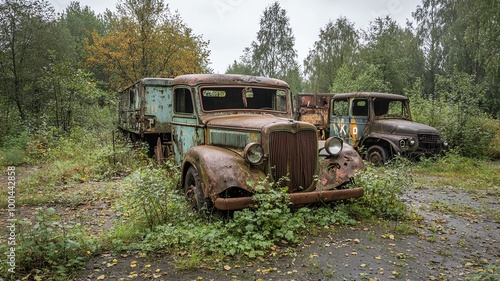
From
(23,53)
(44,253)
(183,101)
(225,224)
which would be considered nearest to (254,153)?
(225,224)

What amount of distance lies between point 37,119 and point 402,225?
52.5 feet

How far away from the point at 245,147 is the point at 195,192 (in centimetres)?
101

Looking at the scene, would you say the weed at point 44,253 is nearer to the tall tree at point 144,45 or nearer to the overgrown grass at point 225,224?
the overgrown grass at point 225,224

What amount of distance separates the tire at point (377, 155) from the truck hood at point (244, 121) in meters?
5.30

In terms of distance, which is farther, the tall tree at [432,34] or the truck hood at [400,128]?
the tall tree at [432,34]

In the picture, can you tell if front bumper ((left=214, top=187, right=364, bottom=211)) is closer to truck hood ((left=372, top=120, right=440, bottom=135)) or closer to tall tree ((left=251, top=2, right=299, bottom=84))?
truck hood ((left=372, top=120, right=440, bottom=135))

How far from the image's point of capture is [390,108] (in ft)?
33.9

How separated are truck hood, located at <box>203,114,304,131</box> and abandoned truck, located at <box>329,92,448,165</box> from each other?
16.4 ft

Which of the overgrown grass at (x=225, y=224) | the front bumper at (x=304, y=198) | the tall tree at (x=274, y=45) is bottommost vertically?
the overgrown grass at (x=225, y=224)

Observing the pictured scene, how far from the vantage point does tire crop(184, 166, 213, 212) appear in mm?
4551

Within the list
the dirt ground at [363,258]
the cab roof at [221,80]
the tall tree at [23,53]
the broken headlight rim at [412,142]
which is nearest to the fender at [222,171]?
the dirt ground at [363,258]

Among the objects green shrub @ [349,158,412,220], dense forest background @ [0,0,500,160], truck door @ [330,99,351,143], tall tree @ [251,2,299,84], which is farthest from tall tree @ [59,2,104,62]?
green shrub @ [349,158,412,220]

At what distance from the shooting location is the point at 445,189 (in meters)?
7.28

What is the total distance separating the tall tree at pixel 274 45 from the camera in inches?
1267
